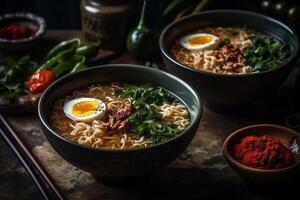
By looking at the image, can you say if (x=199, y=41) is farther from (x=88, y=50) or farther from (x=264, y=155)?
(x=264, y=155)

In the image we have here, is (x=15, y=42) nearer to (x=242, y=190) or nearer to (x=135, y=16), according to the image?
(x=135, y=16)

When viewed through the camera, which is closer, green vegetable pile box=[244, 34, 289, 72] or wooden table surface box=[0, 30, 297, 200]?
wooden table surface box=[0, 30, 297, 200]

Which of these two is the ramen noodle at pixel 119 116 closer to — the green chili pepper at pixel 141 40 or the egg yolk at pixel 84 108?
the egg yolk at pixel 84 108

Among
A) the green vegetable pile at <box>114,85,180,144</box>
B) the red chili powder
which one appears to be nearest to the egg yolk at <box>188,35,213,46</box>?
the green vegetable pile at <box>114,85,180,144</box>

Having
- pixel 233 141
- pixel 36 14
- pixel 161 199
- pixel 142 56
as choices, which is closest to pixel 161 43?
pixel 142 56

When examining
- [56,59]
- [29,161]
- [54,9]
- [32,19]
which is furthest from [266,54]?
[54,9]

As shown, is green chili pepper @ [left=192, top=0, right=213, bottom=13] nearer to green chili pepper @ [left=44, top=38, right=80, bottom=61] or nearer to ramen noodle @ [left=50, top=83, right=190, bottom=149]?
green chili pepper @ [left=44, top=38, right=80, bottom=61]
